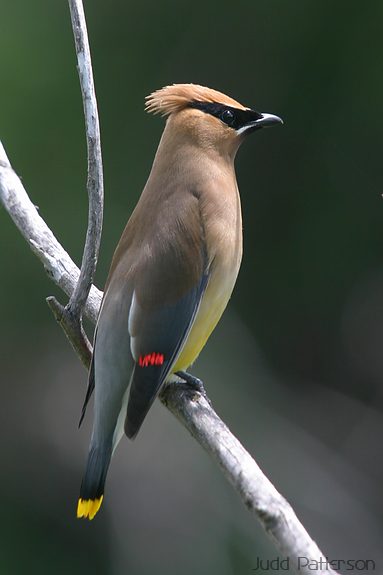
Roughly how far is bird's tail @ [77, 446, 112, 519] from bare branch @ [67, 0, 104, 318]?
1.50ft

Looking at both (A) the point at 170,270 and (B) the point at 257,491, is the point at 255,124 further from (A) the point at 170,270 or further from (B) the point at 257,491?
(B) the point at 257,491

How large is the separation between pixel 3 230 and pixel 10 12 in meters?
1.34

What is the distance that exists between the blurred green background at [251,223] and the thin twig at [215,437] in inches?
114

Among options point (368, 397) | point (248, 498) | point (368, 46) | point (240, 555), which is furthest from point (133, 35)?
point (248, 498)

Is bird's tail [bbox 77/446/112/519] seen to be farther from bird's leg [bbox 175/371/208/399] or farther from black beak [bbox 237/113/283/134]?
black beak [bbox 237/113/283/134]

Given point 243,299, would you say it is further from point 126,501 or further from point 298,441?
point 126,501

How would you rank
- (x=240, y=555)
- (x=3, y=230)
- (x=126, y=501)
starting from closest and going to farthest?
(x=240, y=555) → (x=126, y=501) → (x=3, y=230)

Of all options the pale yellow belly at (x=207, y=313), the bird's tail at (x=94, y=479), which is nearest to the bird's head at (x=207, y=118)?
the pale yellow belly at (x=207, y=313)

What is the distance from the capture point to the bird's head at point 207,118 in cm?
428

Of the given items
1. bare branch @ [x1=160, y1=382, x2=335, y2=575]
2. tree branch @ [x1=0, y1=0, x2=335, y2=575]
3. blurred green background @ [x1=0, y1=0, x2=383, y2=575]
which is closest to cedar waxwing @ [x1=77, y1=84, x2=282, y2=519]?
Answer: tree branch @ [x1=0, y1=0, x2=335, y2=575]

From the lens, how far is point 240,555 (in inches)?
249

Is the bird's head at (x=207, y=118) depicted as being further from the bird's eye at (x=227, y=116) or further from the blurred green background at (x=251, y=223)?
the blurred green background at (x=251, y=223)

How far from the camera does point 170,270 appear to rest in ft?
12.9

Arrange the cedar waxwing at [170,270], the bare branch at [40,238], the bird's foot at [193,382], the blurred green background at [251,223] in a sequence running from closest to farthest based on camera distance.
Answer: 1. the cedar waxwing at [170,270]
2. the bird's foot at [193,382]
3. the bare branch at [40,238]
4. the blurred green background at [251,223]
